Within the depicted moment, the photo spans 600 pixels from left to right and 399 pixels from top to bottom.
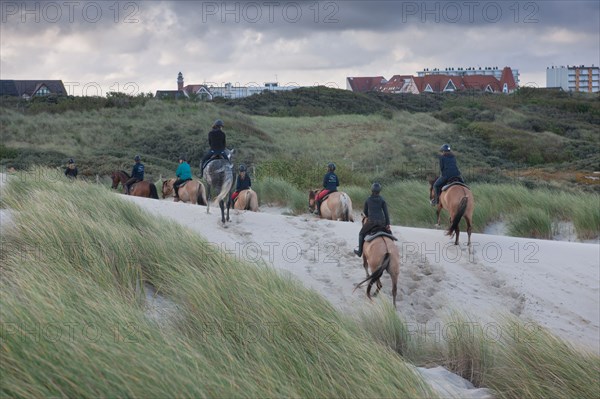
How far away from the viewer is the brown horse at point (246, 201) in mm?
15961

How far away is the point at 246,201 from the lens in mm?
16000

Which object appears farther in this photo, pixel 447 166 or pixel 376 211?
pixel 447 166

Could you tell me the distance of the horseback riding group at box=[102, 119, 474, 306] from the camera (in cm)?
952

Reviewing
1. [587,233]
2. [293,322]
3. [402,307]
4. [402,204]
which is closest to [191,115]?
[402,204]

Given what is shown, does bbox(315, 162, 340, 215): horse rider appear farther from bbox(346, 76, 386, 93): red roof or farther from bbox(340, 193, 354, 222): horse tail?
bbox(346, 76, 386, 93): red roof

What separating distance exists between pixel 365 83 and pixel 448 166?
101381mm

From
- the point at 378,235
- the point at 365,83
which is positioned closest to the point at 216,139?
the point at 378,235

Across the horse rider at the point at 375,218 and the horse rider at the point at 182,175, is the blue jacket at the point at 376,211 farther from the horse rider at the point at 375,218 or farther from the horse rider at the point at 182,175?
the horse rider at the point at 182,175

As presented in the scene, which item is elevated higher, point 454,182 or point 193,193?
point 454,182

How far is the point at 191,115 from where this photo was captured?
163 ft

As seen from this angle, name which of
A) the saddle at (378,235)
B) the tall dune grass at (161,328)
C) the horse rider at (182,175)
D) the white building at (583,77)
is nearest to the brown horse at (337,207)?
the horse rider at (182,175)

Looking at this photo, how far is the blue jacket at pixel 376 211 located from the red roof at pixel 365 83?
101m

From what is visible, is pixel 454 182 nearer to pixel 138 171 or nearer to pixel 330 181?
pixel 330 181

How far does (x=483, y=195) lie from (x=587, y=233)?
3007 mm
